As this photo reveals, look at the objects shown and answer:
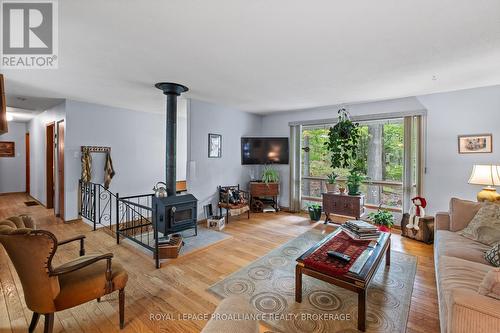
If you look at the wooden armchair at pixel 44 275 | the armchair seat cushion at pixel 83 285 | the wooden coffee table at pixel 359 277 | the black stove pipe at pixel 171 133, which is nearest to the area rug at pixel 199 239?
the black stove pipe at pixel 171 133

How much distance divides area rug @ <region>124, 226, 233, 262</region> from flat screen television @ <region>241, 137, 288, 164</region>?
7.12ft

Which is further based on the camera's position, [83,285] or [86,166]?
[86,166]

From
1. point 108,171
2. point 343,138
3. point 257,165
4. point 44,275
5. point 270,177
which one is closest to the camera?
point 44,275

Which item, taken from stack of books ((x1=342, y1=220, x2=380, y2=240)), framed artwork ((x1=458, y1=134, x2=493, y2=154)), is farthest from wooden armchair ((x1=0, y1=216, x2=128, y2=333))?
framed artwork ((x1=458, y1=134, x2=493, y2=154))

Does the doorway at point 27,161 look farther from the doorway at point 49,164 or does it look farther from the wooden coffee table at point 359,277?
the wooden coffee table at point 359,277

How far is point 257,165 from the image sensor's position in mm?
6133

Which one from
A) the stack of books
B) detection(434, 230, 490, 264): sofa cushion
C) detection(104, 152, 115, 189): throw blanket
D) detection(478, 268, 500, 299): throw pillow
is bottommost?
detection(434, 230, 490, 264): sofa cushion

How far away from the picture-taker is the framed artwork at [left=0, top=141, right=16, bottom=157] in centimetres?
720

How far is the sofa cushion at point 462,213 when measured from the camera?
276cm

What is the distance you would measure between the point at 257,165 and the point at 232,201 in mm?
1568

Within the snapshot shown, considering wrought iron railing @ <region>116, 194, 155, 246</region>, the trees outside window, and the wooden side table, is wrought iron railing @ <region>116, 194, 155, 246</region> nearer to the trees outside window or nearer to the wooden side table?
the wooden side table

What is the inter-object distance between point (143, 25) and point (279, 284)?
2801mm

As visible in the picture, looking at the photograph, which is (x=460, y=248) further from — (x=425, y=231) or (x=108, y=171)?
(x=108, y=171)

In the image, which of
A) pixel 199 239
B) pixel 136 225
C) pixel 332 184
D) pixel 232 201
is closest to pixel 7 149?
pixel 136 225
